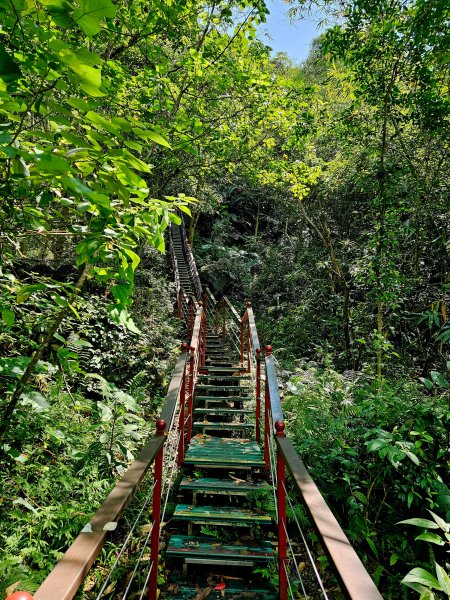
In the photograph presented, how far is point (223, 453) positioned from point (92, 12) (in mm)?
3490

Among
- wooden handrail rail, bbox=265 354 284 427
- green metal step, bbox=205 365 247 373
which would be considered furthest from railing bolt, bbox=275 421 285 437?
green metal step, bbox=205 365 247 373

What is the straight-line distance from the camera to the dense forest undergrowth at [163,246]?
1.27 metres

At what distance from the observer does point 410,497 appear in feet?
8.06

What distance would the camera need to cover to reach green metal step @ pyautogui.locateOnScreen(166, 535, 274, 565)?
2.42m

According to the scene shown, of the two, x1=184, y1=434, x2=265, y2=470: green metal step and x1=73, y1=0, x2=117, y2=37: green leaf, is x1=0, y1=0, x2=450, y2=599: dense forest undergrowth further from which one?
x1=184, y1=434, x2=265, y2=470: green metal step

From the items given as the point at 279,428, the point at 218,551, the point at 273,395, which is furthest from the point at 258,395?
the point at 279,428

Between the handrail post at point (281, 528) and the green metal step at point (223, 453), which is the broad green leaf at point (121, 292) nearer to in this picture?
the handrail post at point (281, 528)

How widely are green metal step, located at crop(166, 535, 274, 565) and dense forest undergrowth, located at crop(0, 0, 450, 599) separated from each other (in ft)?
2.67

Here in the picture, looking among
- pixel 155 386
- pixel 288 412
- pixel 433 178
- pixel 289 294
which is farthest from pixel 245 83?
pixel 289 294

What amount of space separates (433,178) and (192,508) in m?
6.36

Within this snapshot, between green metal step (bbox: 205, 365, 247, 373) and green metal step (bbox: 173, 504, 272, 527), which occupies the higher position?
green metal step (bbox: 205, 365, 247, 373)

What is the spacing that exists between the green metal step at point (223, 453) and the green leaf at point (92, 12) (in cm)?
326

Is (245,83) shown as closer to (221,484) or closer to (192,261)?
(221,484)

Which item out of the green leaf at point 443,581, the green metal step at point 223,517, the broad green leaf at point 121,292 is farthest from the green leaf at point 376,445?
the broad green leaf at point 121,292
